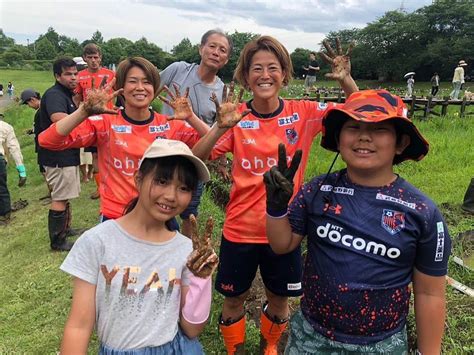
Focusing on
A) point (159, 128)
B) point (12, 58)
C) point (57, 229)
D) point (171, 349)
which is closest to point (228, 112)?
point (159, 128)

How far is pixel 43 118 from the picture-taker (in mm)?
5141

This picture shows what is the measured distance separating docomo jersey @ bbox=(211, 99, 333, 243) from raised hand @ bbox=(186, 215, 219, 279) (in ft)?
3.05

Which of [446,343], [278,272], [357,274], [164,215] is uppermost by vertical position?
[164,215]

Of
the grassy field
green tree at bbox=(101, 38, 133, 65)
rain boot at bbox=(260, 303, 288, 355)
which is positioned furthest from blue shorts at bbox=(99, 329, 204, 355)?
green tree at bbox=(101, 38, 133, 65)

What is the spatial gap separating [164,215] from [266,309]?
1429 millimetres

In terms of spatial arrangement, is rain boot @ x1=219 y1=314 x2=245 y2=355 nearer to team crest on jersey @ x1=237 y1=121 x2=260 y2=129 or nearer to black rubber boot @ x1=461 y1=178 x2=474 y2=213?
team crest on jersey @ x1=237 y1=121 x2=260 y2=129

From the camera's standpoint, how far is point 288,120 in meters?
2.56

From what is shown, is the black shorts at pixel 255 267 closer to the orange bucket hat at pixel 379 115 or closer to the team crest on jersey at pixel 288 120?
the team crest on jersey at pixel 288 120

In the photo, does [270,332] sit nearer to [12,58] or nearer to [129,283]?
[129,283]

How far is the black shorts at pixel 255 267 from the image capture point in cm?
256

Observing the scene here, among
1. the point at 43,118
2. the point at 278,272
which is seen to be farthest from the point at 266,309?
the point at 43,118

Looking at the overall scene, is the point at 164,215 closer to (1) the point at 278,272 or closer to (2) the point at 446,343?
(1) the point at 278,272

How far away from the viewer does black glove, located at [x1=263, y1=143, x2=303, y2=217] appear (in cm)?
163

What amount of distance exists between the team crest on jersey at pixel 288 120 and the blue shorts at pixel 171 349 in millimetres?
1342
